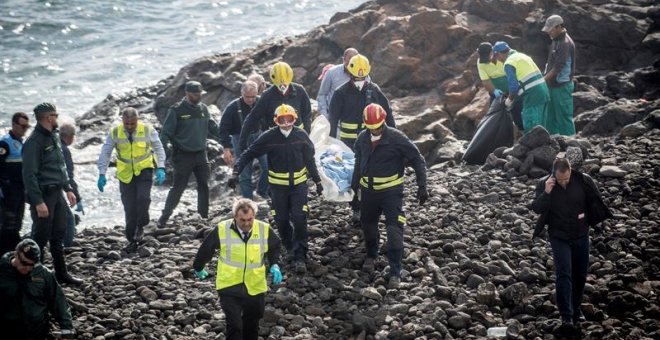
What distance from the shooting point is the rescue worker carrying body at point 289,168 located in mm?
11023

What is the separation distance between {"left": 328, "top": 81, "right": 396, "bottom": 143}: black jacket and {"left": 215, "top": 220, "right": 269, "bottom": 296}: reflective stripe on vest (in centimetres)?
434

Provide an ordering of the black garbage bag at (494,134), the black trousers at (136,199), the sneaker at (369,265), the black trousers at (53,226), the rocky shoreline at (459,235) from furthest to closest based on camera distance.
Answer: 1. the black garbage bag at (494,134)
2. the black trousers at (136,199)
3. the sneaker at (369,265)
4. the black trousers at (53,226)
5. the rocky shoreline at (459,235)

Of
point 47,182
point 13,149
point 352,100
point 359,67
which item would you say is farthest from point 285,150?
point 13,149

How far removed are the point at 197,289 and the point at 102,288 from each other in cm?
128

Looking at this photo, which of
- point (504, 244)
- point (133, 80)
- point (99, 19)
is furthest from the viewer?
point (99, 19)

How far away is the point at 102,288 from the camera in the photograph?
429 inches

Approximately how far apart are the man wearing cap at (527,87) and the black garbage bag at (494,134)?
319 mm

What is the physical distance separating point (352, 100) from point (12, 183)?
5097 millimetres

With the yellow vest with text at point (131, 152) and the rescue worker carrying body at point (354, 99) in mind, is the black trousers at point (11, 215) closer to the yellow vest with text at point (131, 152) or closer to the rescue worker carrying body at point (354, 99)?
the yellow vest with text at point (131, 152)

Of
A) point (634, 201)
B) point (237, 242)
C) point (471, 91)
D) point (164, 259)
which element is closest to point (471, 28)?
point (471, 91)

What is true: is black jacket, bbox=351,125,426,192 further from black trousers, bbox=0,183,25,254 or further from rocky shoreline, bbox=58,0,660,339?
black trousers, bbox=0,183,25,254

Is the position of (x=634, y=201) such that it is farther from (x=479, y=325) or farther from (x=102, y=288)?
(x=102, y=288)

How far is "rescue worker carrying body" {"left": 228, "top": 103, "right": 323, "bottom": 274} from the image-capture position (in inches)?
434

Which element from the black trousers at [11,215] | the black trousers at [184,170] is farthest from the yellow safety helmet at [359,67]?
the black trousers at [11,215]
